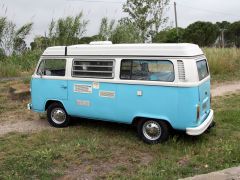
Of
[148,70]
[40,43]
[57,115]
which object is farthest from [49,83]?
[40,43]

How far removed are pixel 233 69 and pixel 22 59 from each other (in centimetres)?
963

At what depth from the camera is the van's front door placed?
28.1 feet

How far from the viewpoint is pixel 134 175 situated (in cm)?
596

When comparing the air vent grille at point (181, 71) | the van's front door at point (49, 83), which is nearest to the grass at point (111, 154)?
the van's front door at point (49, 83)

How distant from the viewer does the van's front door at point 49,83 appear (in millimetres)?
8562

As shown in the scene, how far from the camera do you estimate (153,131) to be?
7.53 m

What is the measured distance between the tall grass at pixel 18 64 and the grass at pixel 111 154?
893 centimetres

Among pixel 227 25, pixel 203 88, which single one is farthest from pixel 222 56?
pixel 227 25

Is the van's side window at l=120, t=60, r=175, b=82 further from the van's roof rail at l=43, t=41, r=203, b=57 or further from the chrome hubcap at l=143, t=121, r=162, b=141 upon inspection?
the chrome hubcap at l=143, t=121, r=162, b=141

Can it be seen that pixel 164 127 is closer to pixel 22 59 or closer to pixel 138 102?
pixel 138 102

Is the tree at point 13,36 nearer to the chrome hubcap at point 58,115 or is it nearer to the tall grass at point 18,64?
the tall grass at point 18,64

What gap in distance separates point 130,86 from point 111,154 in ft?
4.47

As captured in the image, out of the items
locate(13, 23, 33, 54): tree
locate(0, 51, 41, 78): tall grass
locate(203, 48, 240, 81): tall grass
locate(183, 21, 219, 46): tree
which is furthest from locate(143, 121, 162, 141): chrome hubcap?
locate(183, 21, 219, 46): tree

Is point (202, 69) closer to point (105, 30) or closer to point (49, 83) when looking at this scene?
point (49, 83)
